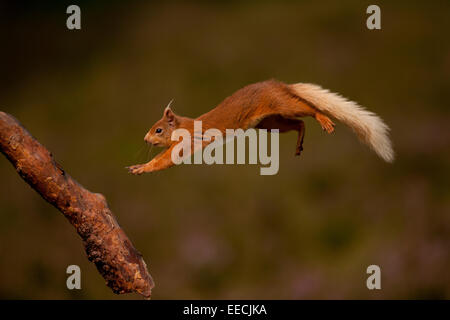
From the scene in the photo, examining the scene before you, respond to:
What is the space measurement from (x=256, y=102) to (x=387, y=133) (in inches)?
10.5

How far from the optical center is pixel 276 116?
1.00m

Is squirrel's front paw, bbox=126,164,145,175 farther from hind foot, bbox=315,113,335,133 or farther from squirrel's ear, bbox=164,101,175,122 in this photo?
hind foot, bbox=315,113,335,133

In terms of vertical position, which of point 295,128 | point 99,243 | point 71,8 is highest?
point 71,8

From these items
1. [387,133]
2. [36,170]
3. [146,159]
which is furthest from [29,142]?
[387,133]

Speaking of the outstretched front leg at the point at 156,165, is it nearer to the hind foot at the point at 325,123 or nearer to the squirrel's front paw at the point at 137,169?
the squirrel's front paw at the point at 137,169

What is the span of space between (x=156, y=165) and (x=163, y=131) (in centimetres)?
6

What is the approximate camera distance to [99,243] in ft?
4.09

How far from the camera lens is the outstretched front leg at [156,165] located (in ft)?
2.95

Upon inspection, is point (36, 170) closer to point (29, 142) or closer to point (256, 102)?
point (29, 142)

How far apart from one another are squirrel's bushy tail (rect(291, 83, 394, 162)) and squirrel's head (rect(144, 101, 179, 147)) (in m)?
0.25

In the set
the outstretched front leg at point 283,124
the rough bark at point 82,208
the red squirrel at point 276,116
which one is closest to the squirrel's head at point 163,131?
the red squirrel at point 276,116

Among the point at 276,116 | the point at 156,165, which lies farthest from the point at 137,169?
the point at 276,116

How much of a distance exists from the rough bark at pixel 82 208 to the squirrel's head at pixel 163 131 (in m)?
0.39

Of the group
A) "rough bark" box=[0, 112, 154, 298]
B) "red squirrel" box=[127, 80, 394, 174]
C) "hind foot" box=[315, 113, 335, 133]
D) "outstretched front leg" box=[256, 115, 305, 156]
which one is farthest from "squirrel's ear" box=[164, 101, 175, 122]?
"rough bark" box=[0, 112, 154, 298]
